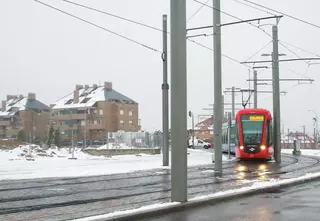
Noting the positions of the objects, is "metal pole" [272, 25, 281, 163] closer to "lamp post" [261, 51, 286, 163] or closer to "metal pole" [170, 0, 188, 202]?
"lamp post" [261, 51, 286, 163]

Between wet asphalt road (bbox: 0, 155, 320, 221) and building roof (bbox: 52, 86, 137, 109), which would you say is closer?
wet asphalt road (bbox: 0, 155, 320, 221)

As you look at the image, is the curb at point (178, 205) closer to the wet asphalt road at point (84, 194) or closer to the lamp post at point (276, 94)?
the wet asphalt road at point (84, 194)

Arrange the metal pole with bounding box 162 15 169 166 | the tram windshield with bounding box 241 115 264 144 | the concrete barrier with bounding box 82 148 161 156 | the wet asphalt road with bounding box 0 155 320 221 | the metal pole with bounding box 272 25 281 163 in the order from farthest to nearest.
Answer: the concrete barrier with bounding box 82 148 161 156, the tram windshield with bounding box 241 115 264 144, the metal pole with bounding box 272 25 281 163, the metal pole with bounding box 162 15 169 166, the wet asphalt road with bounding box 0 155 320 221

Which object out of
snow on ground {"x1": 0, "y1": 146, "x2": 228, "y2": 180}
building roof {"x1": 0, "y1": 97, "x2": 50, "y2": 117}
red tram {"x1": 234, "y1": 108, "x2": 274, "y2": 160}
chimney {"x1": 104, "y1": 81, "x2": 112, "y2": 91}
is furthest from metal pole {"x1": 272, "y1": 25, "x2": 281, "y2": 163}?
building roof {"x1": 0, "y1": 97, "x2": 50, "y2": 117}

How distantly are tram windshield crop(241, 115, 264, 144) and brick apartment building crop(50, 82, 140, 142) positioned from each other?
2711 inches

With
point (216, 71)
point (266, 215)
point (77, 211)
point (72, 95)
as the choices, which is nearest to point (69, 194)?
point (77, 211)

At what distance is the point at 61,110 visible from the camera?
371 ft

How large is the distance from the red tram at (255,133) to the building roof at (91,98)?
74.8 metres

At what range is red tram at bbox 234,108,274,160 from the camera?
115 feet

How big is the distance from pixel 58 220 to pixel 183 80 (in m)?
4.53

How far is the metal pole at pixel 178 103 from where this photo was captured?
41.1ft

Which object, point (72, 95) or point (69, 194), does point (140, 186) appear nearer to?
point (69, 194)

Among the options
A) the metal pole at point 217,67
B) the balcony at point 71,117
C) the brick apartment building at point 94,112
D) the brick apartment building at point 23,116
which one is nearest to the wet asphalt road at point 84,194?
the metal pole at point 217,67

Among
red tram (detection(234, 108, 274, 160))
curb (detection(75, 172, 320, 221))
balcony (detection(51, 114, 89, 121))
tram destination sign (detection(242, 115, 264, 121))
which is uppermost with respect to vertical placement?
balcony (detection(51, 114, 89, 121))
